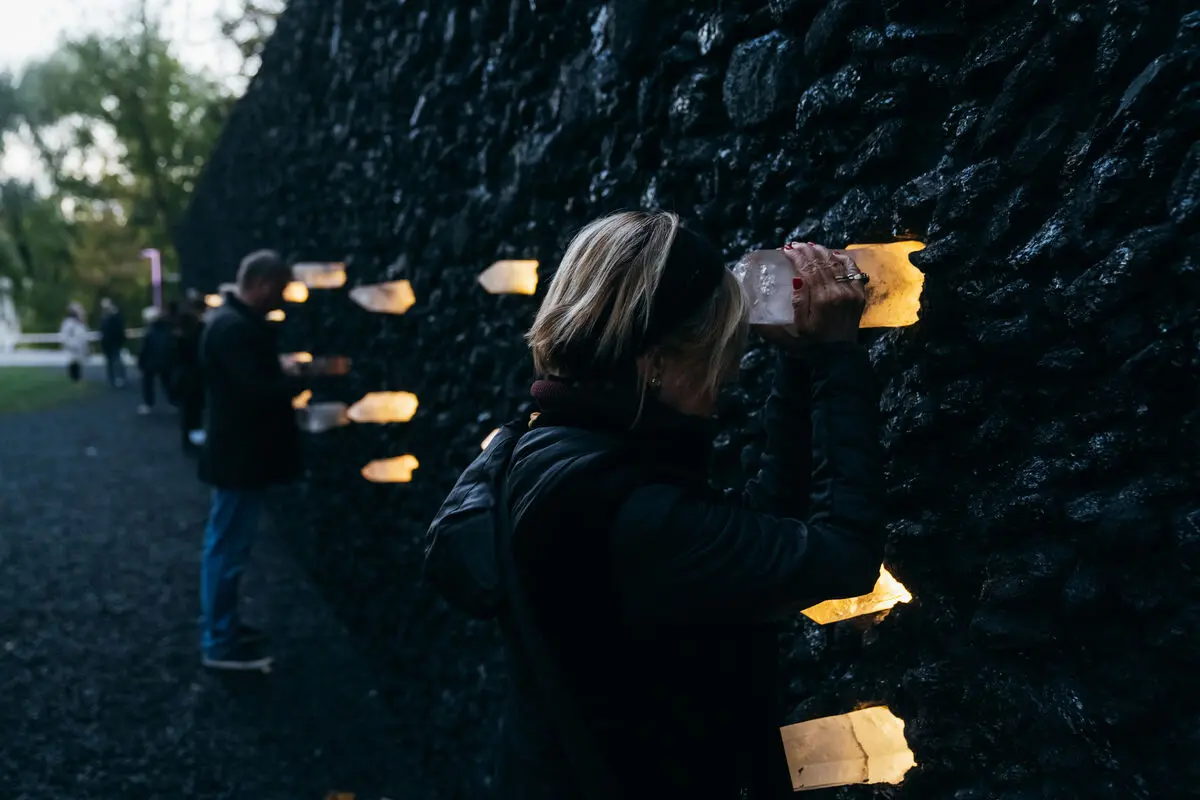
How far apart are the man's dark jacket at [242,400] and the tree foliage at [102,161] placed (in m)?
22.6

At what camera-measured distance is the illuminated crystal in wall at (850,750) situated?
1980 mm

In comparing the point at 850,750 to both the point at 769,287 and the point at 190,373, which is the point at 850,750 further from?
the point at 190,373

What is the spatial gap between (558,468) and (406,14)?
12.0ft

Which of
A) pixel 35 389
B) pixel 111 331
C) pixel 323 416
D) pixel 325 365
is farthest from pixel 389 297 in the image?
pixel 35 389

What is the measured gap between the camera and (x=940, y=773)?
1.88 metres

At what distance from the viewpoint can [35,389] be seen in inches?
760

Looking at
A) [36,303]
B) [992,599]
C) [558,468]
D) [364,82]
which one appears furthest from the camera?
[36,303]

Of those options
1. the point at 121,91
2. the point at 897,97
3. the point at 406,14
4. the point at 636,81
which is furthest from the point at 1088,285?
the point at 121,91

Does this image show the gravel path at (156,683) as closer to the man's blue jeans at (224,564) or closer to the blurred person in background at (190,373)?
the man's blue jeans at (224,564)

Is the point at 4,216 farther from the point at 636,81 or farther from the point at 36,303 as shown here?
the point at 636,81

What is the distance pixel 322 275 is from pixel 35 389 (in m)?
16.2

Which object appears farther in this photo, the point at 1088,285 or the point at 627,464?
the point at 1088,285

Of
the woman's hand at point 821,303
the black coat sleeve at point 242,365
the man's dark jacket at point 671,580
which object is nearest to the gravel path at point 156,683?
the black coat sleeve at point 242,365

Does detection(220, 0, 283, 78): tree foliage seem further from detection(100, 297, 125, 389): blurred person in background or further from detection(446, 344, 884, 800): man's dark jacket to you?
detection(446, 344, 884, 800): man's dark jacket
